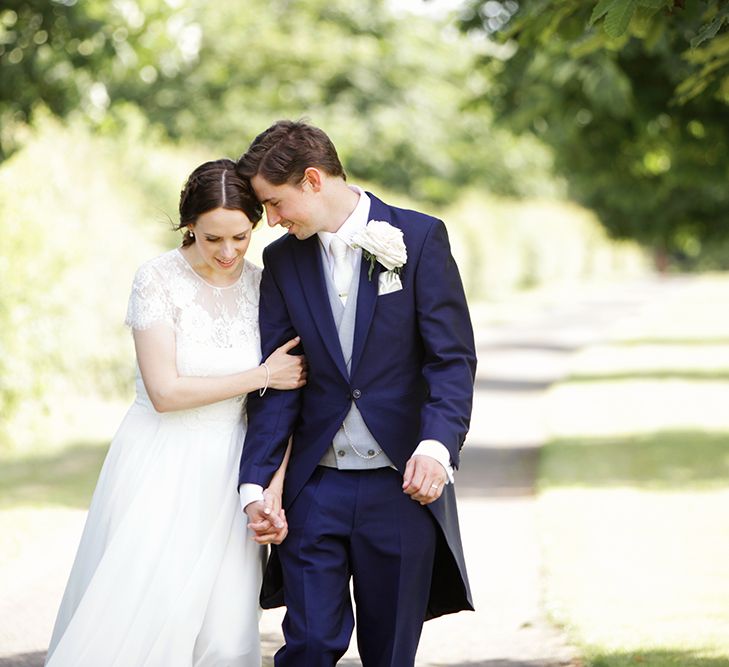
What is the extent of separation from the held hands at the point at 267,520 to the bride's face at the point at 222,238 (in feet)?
2.69

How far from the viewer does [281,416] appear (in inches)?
173

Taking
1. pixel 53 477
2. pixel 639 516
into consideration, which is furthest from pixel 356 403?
pixel 53 477

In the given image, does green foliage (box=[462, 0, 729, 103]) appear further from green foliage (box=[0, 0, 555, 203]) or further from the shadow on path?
green foliage (box=[0, 0, 555, 203])

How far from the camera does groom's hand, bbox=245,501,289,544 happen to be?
4.25 meters

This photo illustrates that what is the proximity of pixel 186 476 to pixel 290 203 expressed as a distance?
1.09 meters

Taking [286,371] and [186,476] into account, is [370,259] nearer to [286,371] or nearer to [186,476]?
[286,371]

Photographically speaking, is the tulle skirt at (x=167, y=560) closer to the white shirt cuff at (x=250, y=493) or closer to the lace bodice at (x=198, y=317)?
the lace bodice at (x=198, y=317)

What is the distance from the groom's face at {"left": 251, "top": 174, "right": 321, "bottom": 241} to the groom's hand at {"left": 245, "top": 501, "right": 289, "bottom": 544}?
90 cm

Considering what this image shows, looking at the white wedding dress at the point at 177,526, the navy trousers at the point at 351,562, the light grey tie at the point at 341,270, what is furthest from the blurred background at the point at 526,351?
the navy trousers at the point at 351,562

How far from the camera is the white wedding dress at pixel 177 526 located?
452cm

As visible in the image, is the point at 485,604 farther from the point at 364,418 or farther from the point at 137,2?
the point at 137,2

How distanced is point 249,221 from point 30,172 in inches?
433

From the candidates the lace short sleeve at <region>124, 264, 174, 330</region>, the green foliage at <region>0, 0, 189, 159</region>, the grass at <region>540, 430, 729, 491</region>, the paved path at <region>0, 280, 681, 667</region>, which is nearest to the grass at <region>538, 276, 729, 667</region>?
the grass at <region>540, 430, 729, 491</region>

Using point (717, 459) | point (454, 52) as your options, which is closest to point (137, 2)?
point (717, 459)
